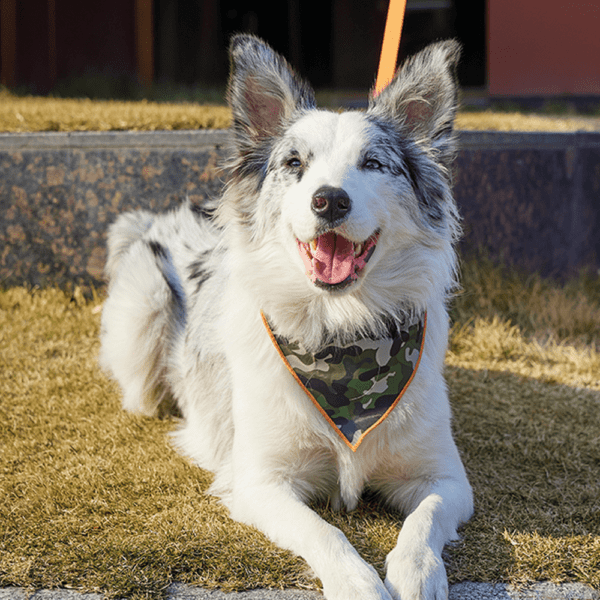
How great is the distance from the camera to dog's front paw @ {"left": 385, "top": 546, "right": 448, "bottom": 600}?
2.00 m

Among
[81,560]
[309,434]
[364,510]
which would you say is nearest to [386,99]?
[309,434]

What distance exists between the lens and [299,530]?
225 centimetres

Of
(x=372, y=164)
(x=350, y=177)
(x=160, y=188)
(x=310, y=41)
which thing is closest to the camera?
(x=350, y=177)

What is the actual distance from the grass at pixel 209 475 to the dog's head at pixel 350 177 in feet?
2.84

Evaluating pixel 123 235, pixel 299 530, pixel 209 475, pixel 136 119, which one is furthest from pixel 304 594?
pixel 136 119

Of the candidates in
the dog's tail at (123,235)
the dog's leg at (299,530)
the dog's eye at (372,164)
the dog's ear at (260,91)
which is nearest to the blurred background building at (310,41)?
the dog's tail at (123,235)

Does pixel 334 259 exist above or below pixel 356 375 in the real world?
above

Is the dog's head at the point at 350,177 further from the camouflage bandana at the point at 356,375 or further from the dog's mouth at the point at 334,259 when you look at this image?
the camouflage bandana at the point at 356,375

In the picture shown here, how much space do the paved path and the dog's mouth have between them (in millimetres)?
989

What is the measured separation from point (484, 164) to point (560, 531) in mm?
3264

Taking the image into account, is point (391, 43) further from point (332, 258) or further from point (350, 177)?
point (332, 258)

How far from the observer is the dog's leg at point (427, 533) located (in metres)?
2.02

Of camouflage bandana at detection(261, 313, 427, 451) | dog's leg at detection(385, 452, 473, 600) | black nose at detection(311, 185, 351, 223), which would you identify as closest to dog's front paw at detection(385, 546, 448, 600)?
dog's leg at detection(385, 452, 473, 600)

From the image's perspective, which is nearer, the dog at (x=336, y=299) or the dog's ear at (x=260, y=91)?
the dog at (x=336, y=299)
